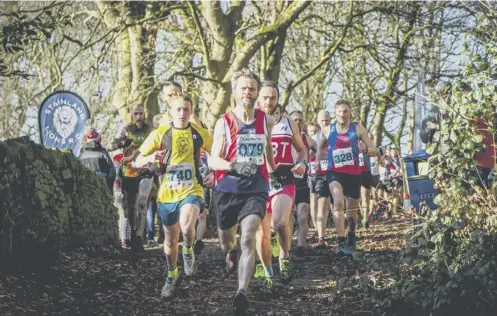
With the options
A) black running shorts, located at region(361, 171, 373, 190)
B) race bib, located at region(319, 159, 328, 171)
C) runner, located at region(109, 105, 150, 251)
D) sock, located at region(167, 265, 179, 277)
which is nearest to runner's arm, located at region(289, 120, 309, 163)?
sock, located at region(167, 265, 179, 277)

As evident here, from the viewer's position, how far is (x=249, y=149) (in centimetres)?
773

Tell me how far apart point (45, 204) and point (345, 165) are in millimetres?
3827

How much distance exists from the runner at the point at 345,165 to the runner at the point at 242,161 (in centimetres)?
362

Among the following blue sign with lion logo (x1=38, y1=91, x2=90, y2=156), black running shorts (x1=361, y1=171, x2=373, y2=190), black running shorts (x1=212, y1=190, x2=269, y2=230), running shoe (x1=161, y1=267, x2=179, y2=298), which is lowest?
running shoe (x1=161, y1=267, x2=179, y2=298)

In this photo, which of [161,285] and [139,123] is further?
[139,123]

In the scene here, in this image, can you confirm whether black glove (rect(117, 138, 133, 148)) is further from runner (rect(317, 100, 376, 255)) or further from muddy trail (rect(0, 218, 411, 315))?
runner (rect(317, 100, 376, 255))

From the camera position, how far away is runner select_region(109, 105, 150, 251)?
1209 centimetres

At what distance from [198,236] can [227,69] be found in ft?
24.0

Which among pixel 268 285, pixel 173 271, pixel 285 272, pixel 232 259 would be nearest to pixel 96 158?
pixel 232 259

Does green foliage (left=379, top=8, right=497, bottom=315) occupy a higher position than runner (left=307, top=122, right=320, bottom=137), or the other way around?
runner (left=307, top=122, right=320, bottom=137)

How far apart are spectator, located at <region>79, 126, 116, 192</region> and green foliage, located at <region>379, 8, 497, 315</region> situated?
7.06 metres

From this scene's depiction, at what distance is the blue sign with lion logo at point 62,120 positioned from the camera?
533 inches

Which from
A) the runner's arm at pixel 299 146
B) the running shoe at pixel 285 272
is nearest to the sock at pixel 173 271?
the running shoe at pixel 285 272

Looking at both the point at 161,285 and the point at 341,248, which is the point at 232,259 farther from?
the point at 341,248
